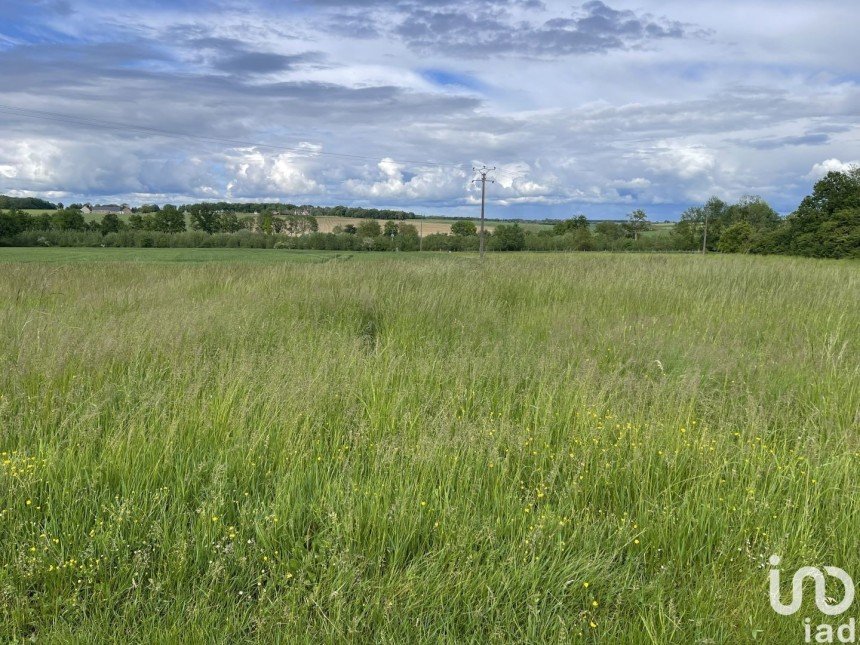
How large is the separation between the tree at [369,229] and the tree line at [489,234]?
268 mm

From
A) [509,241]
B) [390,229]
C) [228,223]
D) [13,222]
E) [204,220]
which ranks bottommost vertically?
[509,241]

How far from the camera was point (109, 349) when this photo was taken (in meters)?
5.57

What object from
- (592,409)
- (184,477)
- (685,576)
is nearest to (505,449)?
(592,409)

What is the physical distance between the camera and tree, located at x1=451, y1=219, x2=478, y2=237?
102 metres

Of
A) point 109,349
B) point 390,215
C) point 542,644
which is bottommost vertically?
point 542,644

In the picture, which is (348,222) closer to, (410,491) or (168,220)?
(168,220)

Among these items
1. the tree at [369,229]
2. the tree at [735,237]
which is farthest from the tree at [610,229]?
the tree at [369,229]

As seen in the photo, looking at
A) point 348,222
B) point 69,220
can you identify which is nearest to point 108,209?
point 69,220

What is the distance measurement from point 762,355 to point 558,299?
4363mm

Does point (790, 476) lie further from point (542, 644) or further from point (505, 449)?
point (542, 644)
